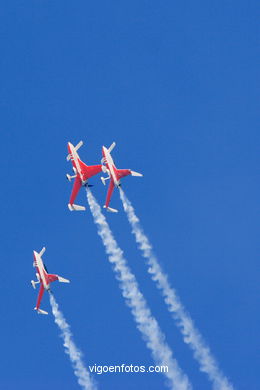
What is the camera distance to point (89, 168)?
12100cm

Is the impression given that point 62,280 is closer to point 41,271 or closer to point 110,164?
point 41,271

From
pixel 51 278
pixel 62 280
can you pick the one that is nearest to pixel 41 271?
pixel 51 278

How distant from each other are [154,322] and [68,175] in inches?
875

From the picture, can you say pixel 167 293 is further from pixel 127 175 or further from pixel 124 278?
pixel 127 175

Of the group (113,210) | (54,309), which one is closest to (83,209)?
(113,210)

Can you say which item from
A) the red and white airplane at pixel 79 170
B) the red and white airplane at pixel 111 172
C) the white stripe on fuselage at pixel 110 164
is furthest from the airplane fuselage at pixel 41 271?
the white stripe on fuselage at pixel 110 164

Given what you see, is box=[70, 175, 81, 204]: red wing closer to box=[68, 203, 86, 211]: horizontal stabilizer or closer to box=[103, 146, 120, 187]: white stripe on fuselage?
box=[68, 203, 86, 211]: horizontal stabilizer

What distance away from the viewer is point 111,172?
390ft

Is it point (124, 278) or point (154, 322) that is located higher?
point (124, 278)

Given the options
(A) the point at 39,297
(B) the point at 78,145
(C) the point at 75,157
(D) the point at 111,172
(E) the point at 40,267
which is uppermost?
(B) the point at 78,145

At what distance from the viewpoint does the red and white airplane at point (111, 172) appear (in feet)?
388

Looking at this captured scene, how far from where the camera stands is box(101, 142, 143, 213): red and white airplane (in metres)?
118

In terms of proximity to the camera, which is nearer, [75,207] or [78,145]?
[78,145]

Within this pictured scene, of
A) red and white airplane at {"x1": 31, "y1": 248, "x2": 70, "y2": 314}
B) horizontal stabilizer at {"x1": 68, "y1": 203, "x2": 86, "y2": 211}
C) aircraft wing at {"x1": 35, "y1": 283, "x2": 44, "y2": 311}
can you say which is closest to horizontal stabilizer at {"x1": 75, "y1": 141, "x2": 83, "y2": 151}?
horizontal stabilizer at {"x1": 68, "y1": 203, "x2": 86, "y2": 211}
